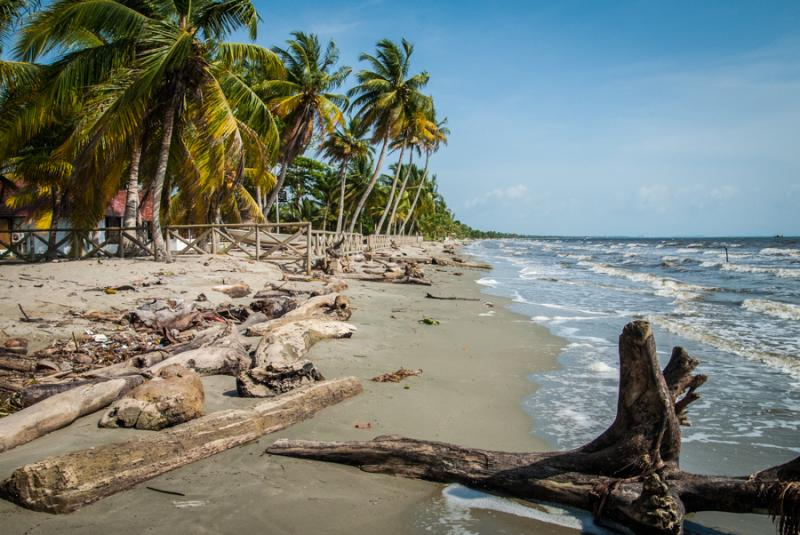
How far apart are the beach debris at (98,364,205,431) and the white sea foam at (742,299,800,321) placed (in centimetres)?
1472

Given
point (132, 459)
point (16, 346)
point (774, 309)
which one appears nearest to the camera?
point (132, 459)

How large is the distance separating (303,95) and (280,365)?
23.4 m

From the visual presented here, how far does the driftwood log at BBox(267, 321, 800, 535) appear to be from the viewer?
283cm

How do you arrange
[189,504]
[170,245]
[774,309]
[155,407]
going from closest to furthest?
[189,504] < [155,407] < [774,309] < [170,245]

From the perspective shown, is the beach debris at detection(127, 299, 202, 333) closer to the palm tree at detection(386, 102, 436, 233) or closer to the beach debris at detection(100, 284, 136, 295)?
the beach debris at detection(100, 284, 136, 295)

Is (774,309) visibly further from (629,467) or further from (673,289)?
(629,467)

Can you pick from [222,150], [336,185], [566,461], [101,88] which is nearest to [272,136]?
[222,150]

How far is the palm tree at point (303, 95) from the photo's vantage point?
2589 cm

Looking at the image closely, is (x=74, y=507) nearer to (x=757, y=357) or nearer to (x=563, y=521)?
(x=563, y=521)

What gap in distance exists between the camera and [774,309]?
1431 centimetres

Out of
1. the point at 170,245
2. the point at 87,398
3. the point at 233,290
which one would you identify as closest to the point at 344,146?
the point at 170,245

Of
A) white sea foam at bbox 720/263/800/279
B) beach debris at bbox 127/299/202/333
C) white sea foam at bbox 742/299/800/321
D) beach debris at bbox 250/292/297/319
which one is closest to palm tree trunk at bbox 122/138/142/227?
beach debris at bbox 250/292/297/319

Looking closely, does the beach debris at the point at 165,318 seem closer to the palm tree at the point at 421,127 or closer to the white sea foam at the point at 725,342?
the white sea foam at the point at 725,342

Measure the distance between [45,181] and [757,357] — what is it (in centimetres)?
2491
